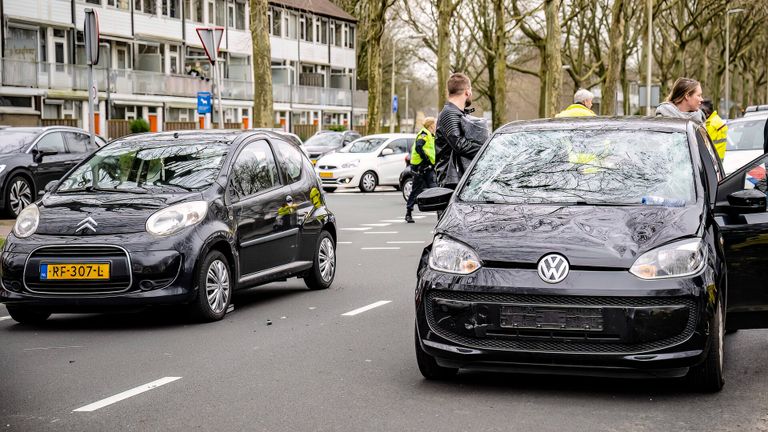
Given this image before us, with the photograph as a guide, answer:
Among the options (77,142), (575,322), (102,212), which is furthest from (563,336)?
(77,142)

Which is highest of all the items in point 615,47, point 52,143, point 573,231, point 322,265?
point 615,47

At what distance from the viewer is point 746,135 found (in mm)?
20312

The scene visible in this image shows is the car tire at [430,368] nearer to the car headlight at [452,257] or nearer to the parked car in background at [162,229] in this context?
the car headlight at [452,257]

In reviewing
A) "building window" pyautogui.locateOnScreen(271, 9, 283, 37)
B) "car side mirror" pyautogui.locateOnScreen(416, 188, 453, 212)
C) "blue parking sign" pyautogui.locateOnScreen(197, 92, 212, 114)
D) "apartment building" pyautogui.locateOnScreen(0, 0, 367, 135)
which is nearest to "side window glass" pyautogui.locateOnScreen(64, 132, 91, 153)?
"blue parking sign" pyautogui.locateOnScreen(197, 92, 212, 114)

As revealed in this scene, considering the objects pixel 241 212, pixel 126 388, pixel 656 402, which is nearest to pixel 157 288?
pixel 241 212

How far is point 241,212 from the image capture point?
9859 millimetres

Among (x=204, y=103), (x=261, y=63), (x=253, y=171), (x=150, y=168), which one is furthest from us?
(x=204, y=103)

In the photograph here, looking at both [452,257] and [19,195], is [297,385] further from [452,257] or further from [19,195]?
[19,195]

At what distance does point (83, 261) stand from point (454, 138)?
372cm

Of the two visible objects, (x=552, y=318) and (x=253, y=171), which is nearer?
(x=552, y=318)

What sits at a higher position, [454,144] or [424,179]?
[454,144]

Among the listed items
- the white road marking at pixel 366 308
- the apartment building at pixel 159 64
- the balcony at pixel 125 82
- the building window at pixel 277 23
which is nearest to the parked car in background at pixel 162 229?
the white road marking at pixel 366 308

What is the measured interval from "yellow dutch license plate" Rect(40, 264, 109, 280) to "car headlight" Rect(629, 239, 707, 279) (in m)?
4.30

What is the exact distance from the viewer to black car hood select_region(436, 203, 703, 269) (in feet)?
20.5
